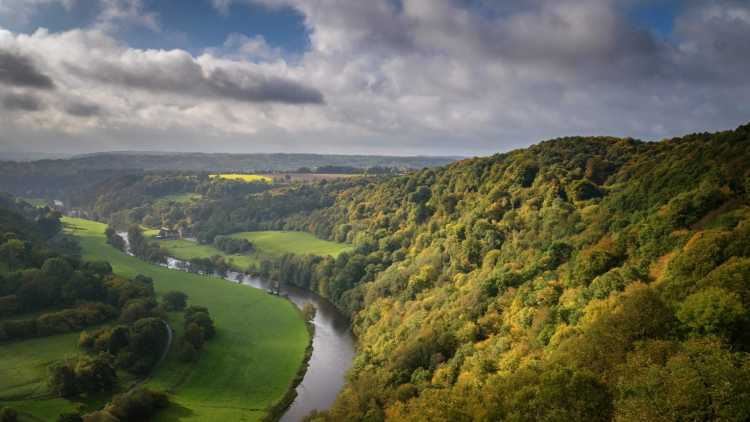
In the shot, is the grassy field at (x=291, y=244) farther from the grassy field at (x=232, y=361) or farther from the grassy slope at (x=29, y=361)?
the grassy slope at (x=29, y=361)

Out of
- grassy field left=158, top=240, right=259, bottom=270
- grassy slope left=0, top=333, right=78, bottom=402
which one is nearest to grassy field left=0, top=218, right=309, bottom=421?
grassy slope left=0, top=333, right=78, bottom=402

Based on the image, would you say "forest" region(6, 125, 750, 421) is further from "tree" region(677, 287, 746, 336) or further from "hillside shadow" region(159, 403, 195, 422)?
"hillside shadow" region(159, 403, 195, 422)

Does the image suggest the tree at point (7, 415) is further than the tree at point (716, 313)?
Yes

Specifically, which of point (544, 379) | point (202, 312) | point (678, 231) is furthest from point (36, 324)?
point (678, 231)

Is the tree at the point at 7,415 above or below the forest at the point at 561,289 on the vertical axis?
below

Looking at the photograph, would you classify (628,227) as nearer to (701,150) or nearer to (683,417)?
(701,150)

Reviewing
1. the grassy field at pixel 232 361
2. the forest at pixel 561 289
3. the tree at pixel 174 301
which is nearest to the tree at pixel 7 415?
the grassy field at pixel 232 361

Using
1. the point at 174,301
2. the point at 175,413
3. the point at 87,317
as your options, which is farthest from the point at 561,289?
the point at 174,301
